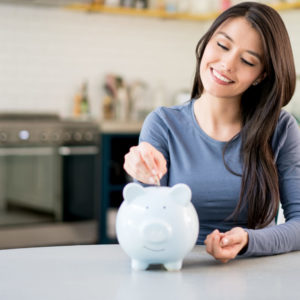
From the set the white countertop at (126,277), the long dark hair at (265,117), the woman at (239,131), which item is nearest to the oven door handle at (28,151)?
the woman at (239,131)

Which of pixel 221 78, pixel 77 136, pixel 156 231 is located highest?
pixel 221 78

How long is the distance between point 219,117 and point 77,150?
2.37m

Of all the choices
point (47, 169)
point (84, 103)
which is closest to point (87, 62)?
point (84, 103)

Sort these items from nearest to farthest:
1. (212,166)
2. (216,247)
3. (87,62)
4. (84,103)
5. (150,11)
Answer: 1. (216,247)
2. (212,166)
3. (84,103)
4. (87,62)
5. (150,11)

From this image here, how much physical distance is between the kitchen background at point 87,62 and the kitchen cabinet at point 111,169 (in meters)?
0.02

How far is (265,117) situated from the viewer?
190cm

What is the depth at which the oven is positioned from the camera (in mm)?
4023

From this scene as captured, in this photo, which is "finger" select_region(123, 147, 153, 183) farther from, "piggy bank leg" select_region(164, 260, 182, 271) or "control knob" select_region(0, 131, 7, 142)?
"control knob" select_region(0, 131, 7, 142)

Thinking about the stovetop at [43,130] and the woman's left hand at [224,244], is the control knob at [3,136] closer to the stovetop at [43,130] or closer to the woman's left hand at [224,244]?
the stovetop at [43,130]

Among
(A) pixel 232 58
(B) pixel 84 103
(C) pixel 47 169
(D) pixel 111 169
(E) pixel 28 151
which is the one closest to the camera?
(A) pixel 232 58

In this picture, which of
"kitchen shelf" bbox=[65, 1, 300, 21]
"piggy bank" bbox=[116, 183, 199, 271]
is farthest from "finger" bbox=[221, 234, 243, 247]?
"kitchen shelf" bbox=[65, 1, 300, 21]

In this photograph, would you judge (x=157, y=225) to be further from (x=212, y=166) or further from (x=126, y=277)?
(x=212, y=166)

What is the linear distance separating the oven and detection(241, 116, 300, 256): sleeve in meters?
2.43

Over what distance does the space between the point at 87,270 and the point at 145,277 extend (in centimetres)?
13
